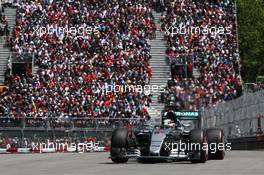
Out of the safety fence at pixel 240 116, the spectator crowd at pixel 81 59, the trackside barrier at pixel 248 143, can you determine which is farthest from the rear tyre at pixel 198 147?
the spectator crowd at pixel 81 59

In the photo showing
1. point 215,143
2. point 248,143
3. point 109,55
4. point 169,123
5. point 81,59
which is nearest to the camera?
point 169,123

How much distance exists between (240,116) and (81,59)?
54.6 feet

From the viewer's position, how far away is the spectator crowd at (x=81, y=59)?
43.7m

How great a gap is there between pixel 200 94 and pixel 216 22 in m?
28.3

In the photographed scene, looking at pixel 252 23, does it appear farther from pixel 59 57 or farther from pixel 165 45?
pixel 59 57

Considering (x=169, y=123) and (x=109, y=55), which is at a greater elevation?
(x=109, y=55)

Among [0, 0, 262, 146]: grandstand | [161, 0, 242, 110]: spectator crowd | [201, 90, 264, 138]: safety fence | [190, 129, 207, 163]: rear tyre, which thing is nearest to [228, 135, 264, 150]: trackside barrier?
[201, 90, 264, 138]: safety fence

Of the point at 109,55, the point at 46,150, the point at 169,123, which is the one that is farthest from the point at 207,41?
the point at 169,123

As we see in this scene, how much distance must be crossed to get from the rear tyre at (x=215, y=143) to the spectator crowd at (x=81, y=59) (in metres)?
19.7

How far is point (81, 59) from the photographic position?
47.6m

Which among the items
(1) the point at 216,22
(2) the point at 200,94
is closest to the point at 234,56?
(1) the point at 216,22

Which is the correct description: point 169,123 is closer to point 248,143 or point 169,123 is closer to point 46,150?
point 248,143

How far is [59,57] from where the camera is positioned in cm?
4756

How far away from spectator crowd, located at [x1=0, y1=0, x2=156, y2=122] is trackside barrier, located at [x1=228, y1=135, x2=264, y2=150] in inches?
370
